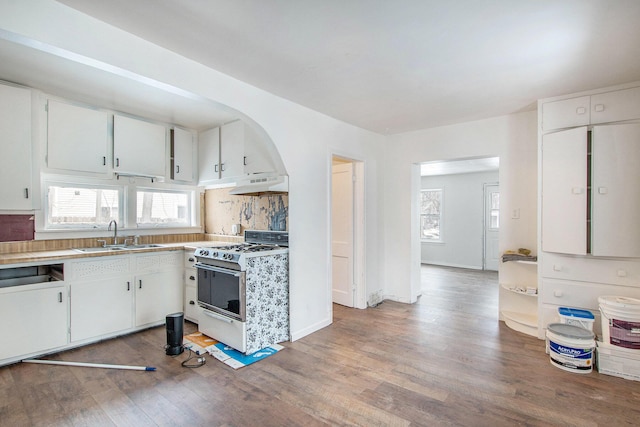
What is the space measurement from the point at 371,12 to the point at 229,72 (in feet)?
4.45

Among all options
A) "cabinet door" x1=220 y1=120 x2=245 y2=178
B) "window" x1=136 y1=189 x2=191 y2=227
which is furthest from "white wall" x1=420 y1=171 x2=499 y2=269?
"window" x1=136 y1=189 x2=191 y2=227

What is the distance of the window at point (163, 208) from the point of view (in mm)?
4180

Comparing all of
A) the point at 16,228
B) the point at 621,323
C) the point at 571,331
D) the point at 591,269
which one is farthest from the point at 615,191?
the point at 16,228

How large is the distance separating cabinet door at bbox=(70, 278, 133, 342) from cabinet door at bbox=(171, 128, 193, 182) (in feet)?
5.08

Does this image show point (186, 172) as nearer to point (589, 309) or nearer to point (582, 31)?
point (582, 31)

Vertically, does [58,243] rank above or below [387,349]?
above

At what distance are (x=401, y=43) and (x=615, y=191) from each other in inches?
95.0

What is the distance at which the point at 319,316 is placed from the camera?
3.60 metres

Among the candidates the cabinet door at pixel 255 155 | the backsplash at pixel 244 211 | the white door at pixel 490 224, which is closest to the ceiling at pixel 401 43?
the cabinet door at pixel 255 155

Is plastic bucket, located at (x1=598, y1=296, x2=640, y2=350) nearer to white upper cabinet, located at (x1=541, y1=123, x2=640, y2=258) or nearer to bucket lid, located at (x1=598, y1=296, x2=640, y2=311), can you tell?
bucket lid, located at (x1=598, y1=296, x2=640, y2=311)

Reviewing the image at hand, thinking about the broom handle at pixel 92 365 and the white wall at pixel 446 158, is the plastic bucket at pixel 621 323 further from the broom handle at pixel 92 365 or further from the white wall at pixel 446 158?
the broom handle at pixel 92 365

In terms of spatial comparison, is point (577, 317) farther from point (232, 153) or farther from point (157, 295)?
point (157, 295)

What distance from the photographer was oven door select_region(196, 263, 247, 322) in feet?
9.41

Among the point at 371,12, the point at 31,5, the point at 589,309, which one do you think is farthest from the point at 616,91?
the point at 31,5
